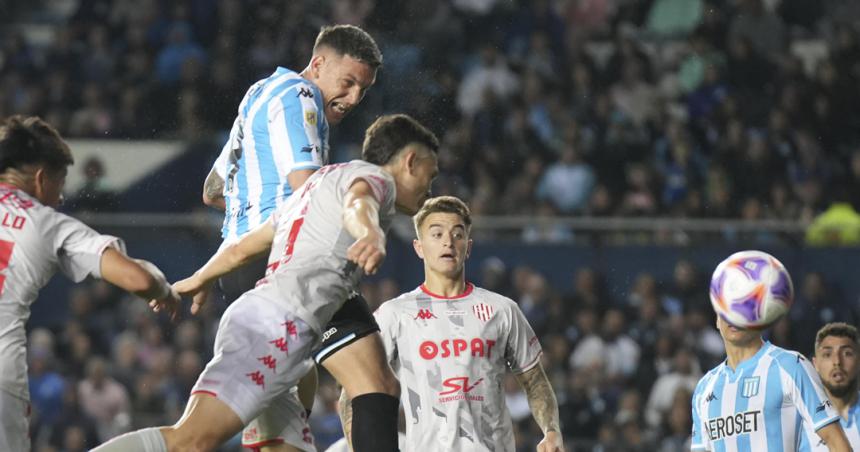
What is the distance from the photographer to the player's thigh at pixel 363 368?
244 inches

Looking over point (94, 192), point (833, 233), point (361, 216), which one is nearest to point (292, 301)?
point (361, 216)

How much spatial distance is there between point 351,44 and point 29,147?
1.66 metres

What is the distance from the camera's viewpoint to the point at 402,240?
13.2m

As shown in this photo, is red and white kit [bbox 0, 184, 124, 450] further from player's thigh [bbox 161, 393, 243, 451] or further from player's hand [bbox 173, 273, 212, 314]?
player's thigh [bbox 161, 393, 243, 451]

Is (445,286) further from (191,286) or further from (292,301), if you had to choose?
(292,301)

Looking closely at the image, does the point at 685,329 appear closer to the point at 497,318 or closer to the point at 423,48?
the point at 423,48

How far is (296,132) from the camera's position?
21.8 ft

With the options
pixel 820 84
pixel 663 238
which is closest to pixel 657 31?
pixel 820 84

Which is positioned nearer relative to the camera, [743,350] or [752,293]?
[752,293]

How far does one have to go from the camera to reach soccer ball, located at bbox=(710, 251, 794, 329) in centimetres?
670

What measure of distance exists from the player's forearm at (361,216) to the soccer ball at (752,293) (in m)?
1.89

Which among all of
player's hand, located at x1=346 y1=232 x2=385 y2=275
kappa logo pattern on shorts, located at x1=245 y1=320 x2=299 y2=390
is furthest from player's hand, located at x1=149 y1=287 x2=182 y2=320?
player's hand, located at x1=346 y1=232 x2=385 y2=275

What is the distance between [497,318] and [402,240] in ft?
19.8

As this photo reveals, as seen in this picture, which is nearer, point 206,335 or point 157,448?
point 157,448
